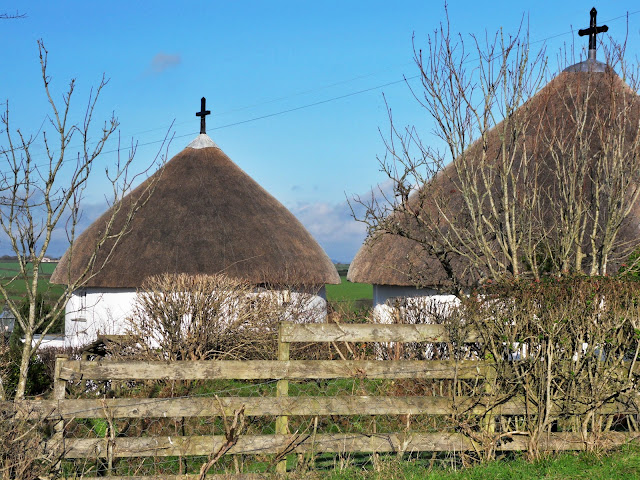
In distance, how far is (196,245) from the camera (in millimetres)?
21047

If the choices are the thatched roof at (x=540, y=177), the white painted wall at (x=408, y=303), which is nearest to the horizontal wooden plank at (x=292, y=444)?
the white painted wall at (x=408, y=303)

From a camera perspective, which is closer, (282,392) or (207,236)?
(282,392)

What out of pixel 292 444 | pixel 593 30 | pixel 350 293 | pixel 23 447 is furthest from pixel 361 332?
pixel 350 293

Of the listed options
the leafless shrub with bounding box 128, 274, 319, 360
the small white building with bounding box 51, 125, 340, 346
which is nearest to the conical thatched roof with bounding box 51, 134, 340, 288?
the small white building with bounding box 51, 125, 340, 346

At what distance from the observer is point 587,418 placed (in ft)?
24.2

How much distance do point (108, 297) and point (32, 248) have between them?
44.7 ft

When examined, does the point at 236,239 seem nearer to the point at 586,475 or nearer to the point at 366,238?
the point at 366,238

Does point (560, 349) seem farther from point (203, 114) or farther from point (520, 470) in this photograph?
point (203, 114)

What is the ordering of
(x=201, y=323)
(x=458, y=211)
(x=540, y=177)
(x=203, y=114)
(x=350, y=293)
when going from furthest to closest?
(x=350, y=293) < (x=203, y=114) < (x=458, y=211) < (x=540, y=177) < (x=201, y=323)

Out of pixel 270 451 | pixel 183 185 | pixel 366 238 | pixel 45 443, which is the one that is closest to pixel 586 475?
pixel 270 451

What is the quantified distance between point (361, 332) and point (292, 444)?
49.4 inches

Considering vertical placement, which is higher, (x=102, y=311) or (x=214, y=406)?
(x=102, y=311)

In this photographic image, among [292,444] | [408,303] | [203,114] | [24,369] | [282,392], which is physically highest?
[203,114]

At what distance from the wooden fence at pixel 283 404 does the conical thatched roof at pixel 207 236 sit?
1226cm
